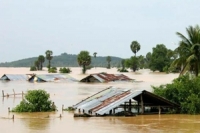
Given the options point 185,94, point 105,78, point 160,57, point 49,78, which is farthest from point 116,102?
point 160,57

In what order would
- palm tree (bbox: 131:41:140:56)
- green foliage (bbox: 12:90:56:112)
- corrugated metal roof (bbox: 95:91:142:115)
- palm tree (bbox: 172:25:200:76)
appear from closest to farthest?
corrugated metal roof (bbox: 95:91:142:115), green foliage (bbox: 12:90:56:112), palm tree (bbox: 172:25:200:76), palm tree (bbox: 131:41:140:56)

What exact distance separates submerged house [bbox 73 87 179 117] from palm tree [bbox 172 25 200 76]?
327 cm

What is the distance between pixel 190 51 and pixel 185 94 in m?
3.53

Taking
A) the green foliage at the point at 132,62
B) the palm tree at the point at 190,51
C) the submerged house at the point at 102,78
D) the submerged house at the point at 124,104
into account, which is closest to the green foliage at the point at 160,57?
the green foliage at the point at 132,62

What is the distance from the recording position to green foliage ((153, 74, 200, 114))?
17688 millimetres

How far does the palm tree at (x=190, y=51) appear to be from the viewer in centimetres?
2042

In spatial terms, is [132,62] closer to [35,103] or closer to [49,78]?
[49,78]

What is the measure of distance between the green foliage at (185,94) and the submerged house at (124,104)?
0.38m

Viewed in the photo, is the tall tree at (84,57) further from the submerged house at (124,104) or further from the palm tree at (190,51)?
the submerged house at (124,104)

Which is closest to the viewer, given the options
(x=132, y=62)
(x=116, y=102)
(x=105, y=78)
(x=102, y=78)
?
(x=116, y=102)

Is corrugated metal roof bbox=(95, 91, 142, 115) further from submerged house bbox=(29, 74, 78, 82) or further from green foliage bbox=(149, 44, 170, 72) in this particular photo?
green foliage bbox=(149, 44, 170, 72)

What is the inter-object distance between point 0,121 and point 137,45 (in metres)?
72.0

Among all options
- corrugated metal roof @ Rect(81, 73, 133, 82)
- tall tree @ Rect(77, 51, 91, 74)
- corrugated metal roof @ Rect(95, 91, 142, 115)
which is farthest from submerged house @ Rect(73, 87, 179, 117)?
tall tree @ Rect(77, 51, 91, 74)

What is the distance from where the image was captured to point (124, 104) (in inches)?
717
